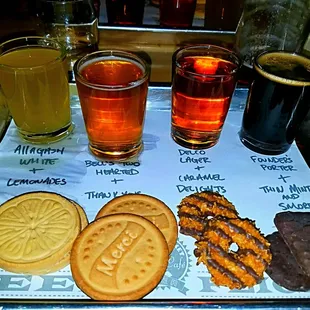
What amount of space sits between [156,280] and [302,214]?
0.24 meters

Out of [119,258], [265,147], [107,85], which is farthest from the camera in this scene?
[265,147]

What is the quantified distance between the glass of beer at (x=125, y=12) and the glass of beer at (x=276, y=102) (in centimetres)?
50

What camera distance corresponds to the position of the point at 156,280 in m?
0.54

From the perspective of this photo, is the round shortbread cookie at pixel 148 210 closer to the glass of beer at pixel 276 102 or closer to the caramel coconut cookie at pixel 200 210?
the caramel coconut cookie at pixel 200 210

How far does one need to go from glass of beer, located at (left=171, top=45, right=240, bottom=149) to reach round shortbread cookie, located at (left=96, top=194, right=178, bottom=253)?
7.0 inches

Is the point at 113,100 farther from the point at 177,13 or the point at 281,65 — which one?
the point at 177,13

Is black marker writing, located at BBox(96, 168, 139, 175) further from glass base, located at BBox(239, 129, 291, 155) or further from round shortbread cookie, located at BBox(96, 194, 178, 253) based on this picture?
glass base, located at BBox(239, 129, 291, 155)

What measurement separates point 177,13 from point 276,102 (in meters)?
0.53

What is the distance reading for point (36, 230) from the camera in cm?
59

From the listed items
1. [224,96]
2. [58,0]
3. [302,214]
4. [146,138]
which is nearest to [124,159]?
[146,138]

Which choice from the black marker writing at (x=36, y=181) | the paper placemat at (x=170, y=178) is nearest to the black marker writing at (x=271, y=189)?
the paper placemat at (x=170, y=178)

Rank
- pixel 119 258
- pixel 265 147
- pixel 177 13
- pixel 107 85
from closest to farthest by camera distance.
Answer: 1. pixel 119 258
2. pixel 107 85
3. pixel 265 147
4. pixel 177 13

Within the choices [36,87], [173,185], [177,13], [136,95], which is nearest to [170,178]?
[173,185]

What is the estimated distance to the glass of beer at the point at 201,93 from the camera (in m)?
0.71
